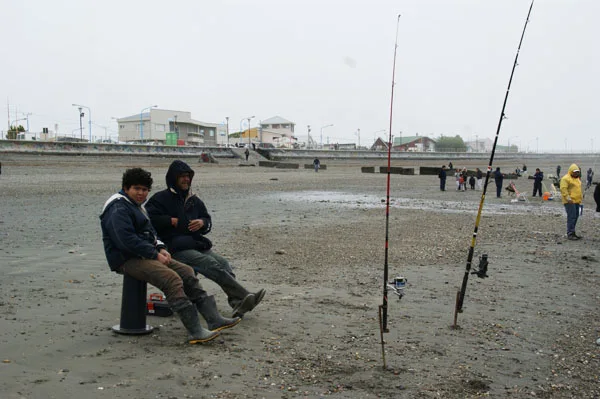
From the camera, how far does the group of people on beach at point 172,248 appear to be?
504 cm

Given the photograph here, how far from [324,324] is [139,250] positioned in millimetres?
1994

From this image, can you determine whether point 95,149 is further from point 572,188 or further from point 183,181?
point 183,181

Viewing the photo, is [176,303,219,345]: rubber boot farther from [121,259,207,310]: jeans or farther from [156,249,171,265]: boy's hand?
[156,249,171,265]: boy's hand

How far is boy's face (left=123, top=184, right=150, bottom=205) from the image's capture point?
5152mm

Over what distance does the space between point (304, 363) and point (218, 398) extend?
0.94 meters

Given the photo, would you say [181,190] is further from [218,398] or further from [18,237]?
[18,237]

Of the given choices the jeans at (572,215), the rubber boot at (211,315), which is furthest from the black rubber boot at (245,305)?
the jeans at (572,215)

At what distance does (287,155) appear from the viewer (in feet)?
231

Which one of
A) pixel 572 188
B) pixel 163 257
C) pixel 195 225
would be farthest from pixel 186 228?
pixel 572 188

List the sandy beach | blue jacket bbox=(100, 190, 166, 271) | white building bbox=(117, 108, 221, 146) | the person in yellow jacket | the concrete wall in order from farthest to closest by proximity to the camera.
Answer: white building bbox=(117, 108, 221, 146)
the concrete wall
the person in yellow jacket
blue jacket bbox=(100, 190, 166, 271)
the sandy beach

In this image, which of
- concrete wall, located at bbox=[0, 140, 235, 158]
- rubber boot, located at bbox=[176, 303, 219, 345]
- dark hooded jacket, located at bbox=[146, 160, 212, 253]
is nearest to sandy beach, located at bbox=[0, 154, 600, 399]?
rubber boot, located at bbox=[176, 303, 219, 345]

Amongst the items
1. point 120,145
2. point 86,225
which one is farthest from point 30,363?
point 120,145

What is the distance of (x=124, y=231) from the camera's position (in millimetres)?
Result: 4969

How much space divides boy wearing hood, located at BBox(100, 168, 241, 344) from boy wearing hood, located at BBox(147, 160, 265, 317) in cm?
48
